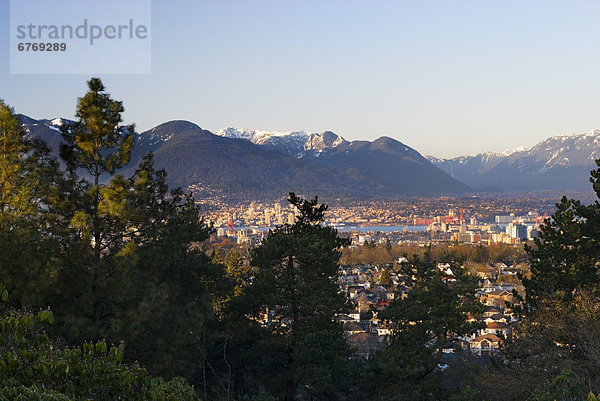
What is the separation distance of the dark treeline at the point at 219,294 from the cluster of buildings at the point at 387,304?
3.93 ft

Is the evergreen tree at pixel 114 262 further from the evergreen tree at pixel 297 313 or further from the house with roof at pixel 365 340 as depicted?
the house with roof at pixel 365 340

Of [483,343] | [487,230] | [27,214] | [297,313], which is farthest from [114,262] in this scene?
[487,230]

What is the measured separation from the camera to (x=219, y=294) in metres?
16.4

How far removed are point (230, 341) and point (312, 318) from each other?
2194 millimetres

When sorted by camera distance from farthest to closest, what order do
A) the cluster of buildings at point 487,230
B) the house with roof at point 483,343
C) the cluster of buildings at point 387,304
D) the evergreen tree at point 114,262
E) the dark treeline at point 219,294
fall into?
the cluster of buildings at point 487,230, the house with roof at point 483,343, the cluster of buildings at point 387,304, the evergreen tree at point 114,262, the dark treeline at point 219,294

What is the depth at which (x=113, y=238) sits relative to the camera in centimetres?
1207

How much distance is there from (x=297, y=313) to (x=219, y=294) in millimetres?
2474

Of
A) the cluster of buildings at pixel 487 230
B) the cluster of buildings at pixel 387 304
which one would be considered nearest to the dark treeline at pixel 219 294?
the cluster of buildings at pixel 387 304

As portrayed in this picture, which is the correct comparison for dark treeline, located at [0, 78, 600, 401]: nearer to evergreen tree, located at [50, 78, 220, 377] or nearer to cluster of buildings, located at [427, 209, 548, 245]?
evergreen tree, located at [50, 78, 220, 377]

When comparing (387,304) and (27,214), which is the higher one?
(27,214)

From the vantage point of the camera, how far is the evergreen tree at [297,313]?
14.1 m

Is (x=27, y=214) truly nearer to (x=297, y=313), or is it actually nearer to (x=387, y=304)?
(x=297, y=313)

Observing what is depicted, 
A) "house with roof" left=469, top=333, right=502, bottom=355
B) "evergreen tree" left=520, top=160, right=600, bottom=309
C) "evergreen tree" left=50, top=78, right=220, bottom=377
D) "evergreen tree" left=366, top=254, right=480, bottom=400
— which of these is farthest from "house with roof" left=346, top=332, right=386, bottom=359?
"evergreen tree" left=50, top=78, right=220, bottom=377

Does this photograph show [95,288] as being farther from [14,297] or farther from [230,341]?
[230,341]
